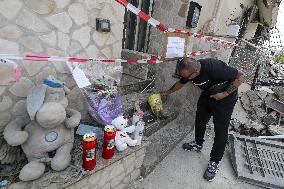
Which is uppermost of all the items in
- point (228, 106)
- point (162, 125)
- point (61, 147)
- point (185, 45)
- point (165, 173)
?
point (185, 45)

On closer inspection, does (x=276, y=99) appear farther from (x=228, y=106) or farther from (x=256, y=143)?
(x=228, y=106)

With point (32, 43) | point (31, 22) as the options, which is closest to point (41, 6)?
point (31, 22)

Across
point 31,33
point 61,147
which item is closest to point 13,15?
point 31,33

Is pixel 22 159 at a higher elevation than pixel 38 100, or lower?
lower

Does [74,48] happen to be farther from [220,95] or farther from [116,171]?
[220,95]

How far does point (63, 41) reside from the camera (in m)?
3.30


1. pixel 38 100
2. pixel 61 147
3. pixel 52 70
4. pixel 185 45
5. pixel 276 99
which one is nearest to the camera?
pixel 38 100

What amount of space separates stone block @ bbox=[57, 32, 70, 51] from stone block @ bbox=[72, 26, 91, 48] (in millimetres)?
119

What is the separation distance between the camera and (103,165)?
303 cm

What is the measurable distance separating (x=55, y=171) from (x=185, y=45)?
11.1 feet

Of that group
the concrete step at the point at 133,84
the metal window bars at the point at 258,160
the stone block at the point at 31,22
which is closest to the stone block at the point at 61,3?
the stone block at the point at 31,22

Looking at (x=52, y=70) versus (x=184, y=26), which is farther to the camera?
(x=184, y=26)

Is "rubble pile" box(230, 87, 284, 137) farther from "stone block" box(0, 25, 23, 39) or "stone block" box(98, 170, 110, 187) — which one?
"stone block" box(0, 25, 23, 39)

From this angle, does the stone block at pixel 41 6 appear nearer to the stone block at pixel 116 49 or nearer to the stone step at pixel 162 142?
the stone block at pixel 116 49
